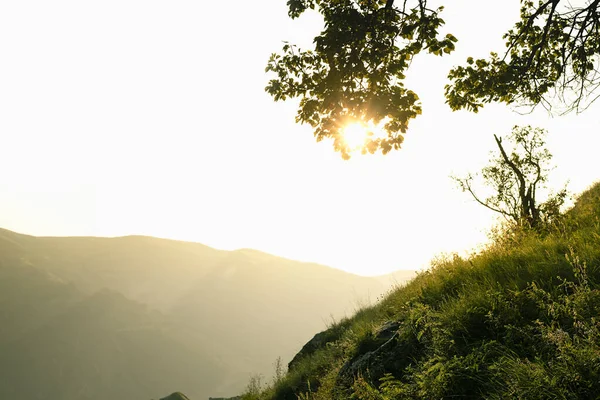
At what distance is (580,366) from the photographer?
8.82 feet

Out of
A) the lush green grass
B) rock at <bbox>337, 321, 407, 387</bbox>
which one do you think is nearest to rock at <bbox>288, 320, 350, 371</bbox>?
the lush green grass

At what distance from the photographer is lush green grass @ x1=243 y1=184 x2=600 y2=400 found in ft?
9.30

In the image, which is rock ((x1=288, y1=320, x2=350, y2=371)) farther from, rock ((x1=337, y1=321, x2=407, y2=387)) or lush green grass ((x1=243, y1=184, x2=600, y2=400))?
rock ((x1=337, y1=321, x2=407, y2=387))

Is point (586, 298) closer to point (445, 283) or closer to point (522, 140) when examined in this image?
point (445, 283)

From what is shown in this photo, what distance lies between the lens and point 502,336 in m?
3.84

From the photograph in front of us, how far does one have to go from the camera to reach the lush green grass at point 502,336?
283 centimetres

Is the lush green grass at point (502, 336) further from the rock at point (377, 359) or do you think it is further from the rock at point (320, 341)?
the rock at point (320, 341)

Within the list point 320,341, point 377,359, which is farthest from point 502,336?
point 320,341

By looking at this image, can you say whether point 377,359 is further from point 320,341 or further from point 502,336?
point 320,341

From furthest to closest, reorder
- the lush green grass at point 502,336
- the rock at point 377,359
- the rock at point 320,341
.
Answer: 1. the rock at point 320,341
2. the rock at point 377,359
3. the lush green grass at point 502,336

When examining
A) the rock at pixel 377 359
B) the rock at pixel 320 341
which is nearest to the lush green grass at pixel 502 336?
the rock at pixel 377 359

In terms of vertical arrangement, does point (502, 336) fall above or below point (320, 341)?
above

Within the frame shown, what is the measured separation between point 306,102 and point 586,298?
5.46m

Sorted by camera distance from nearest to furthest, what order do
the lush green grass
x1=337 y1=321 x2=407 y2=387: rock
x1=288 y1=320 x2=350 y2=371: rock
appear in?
the lush green grass → x1=337 y1=321 x2=407 y2=387: rock → x1=288 y1=320 x2=350 y2=371: rock
